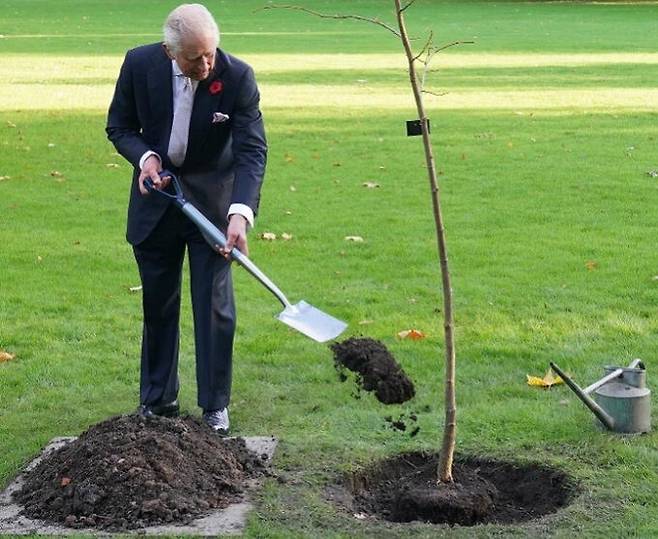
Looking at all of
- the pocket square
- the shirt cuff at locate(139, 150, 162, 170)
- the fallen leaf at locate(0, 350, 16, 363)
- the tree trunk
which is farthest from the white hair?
the fallen leaf at locate(0, 350, 16, 363)

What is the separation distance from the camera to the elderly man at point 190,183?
19.6 ft

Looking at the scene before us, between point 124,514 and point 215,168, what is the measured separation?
1763 mm

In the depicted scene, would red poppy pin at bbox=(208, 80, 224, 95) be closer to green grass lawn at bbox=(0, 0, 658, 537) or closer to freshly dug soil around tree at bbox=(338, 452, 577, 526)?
green grass lawn at bbox=(0, 0, 658, 537)

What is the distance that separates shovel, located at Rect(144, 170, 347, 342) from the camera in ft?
19.0

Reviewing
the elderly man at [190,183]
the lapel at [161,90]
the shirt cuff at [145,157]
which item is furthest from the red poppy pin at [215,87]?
the shirt cuff at [145,157]

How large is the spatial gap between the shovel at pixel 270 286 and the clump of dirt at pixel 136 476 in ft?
2.07

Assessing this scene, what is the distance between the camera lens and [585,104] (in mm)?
18562

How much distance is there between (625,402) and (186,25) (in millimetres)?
2551

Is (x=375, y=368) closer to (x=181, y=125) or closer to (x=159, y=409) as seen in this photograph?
(x=159, y=409)

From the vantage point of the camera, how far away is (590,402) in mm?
5887

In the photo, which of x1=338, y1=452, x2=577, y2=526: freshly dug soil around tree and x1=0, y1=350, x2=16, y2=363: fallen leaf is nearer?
x1=338, y1=452, x2=577, y2=526: freshly dug soil around tree

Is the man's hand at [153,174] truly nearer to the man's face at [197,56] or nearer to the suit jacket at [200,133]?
the suit jacket at [200,133]

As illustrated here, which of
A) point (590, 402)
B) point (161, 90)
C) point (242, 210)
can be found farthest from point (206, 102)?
point (590, 402)

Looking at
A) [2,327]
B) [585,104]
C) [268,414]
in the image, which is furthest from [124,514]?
[585,104]
